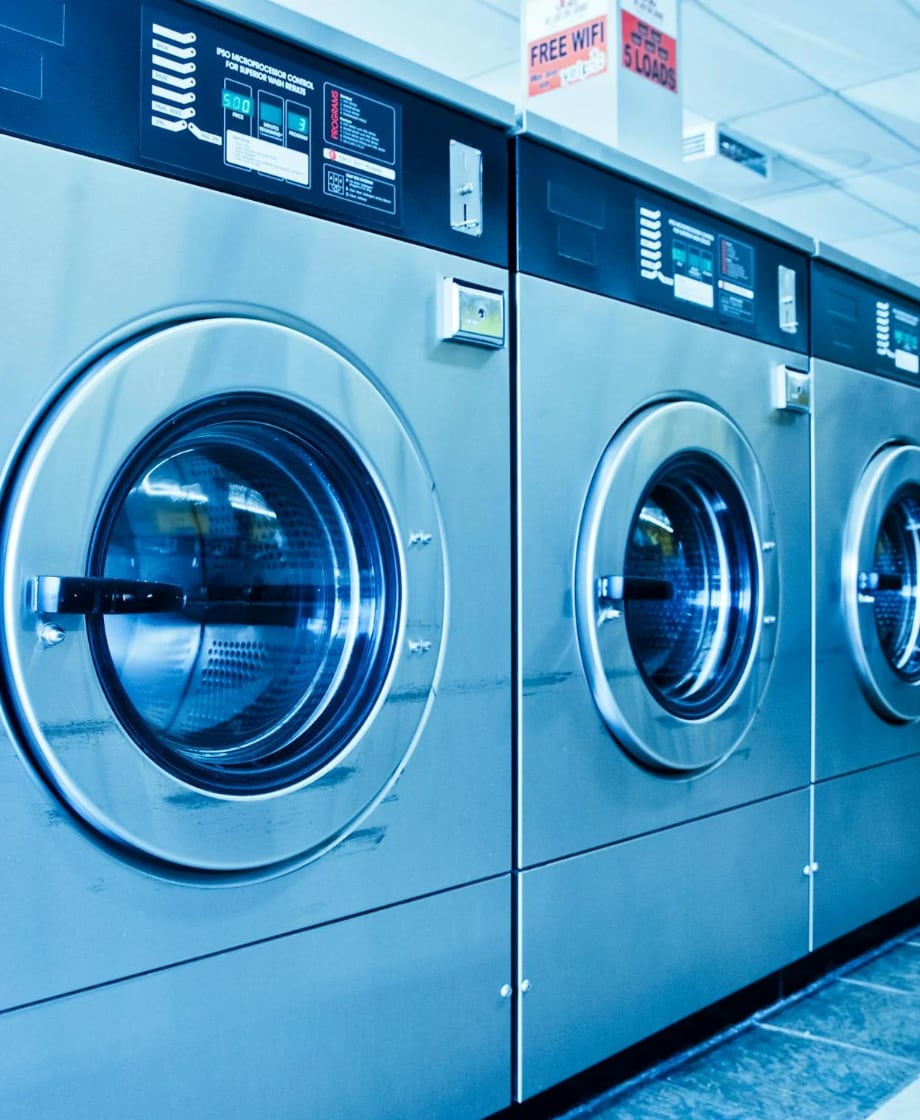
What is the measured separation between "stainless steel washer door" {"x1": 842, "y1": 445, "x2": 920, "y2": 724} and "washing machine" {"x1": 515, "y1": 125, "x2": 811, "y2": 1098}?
180 mm

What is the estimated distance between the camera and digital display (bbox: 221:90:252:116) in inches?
47.4

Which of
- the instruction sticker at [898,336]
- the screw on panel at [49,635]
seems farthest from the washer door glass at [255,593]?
the instruction sticker at [898,336]

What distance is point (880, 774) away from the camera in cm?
234

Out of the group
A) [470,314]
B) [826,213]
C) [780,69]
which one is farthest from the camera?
[826,213]

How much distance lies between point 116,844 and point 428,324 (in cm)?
70

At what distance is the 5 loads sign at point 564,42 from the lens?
77.5 inches

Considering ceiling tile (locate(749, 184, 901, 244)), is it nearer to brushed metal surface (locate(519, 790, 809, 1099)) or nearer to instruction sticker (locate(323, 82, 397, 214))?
brushed metal surface (locate(519, 790, 809, 1099))

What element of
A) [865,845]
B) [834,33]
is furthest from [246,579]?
[834,33]

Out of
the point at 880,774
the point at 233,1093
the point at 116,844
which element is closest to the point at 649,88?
the point at 880,774

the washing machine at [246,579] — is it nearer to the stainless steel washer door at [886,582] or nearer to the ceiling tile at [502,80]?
the stainless steel washer door at [886,582]

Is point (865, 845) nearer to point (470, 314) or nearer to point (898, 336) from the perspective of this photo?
point (898, 336)

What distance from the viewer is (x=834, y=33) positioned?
351cm

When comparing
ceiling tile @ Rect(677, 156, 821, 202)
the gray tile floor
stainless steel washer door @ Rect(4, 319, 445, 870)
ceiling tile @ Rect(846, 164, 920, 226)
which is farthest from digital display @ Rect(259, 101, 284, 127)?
ceiling tile @ Rect(846, 164, 920, 226)

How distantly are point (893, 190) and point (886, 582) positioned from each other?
3.59m
